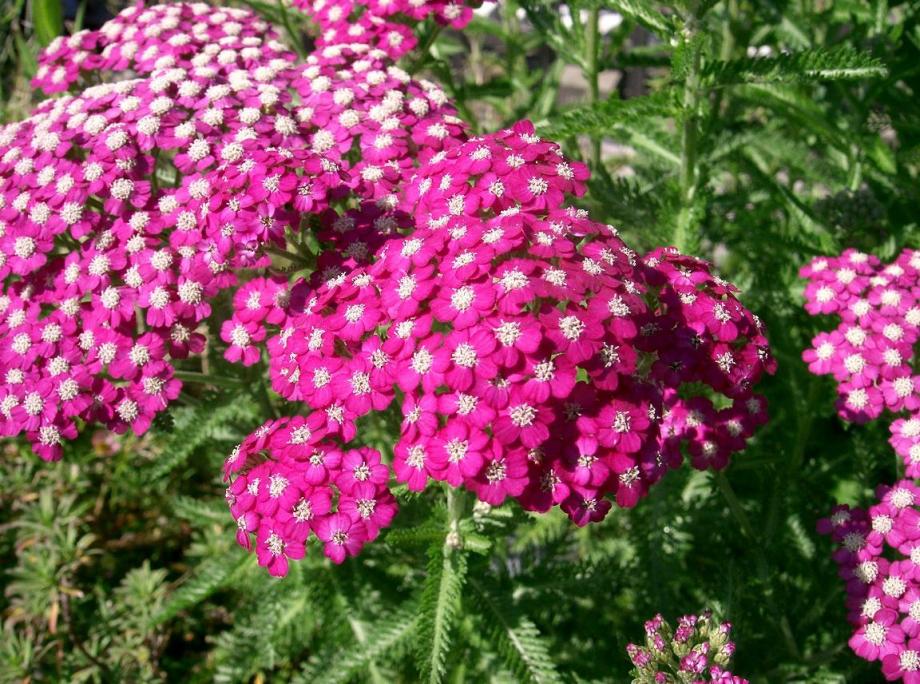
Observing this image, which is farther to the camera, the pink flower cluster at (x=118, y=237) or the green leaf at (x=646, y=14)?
the green leaf at (x=646, y=14)

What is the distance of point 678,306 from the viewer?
6.79 feet

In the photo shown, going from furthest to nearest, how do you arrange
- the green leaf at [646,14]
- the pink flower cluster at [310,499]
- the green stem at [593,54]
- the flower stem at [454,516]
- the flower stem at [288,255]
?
1. the green stem at [593,54]
2. the green leaf at [646,14]
3. the flower stem at [288,255]
4. the flower stem at [454,516]
5. the pink flower cluster at [310,499]

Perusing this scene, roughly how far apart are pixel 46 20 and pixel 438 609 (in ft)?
10.2

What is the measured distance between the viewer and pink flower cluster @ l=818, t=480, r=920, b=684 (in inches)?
83.6

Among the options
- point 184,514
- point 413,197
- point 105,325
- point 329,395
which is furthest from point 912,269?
point 184,514

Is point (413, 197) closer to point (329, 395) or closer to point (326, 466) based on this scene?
point (329, 395)

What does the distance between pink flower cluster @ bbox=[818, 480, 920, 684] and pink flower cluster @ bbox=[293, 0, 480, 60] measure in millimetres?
2098

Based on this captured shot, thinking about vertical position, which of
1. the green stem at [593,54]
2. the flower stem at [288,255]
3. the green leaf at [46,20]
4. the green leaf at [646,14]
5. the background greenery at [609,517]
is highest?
the green leaf at [646,14]

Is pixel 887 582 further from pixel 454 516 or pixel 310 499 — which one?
pixel 310 499

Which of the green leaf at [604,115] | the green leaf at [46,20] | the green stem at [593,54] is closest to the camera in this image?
the green leaf at [604,115]

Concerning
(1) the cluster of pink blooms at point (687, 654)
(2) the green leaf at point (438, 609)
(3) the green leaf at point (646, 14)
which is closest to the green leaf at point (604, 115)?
(3) the green leaf at point (646, 14)

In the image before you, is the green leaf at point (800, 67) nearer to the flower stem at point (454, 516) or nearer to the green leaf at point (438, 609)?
the flower stem at point (454, 516)

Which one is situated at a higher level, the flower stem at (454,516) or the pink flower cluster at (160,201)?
the pink flower cluster at (160,201)

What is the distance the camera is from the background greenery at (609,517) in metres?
2.50
